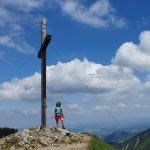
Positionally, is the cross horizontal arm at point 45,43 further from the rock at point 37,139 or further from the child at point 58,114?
the rock at point 37,139

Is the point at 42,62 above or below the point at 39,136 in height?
above

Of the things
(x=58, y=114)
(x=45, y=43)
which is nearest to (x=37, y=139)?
(x=58, y=114)

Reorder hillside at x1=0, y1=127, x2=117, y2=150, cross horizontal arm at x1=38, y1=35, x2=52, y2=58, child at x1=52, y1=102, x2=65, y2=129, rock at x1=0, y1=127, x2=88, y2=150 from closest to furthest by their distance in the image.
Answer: hillside at x1=0, y1=127, x2=117, y2=150 → rock at x1=0, y1=127, x2=88, y2=150 → cross horizontal arm at x1=38, y1=35, x2=52, y2=58 → child at x1=52, y1=102, x2=65, y2=129

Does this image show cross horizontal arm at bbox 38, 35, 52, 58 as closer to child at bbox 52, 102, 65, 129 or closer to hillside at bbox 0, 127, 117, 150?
child at bbox 52, 102, 65, 129

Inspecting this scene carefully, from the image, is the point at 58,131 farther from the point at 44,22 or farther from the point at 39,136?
the point at 44,22

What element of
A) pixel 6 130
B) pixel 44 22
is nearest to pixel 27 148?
pixel 44 22

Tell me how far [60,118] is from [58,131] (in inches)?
101

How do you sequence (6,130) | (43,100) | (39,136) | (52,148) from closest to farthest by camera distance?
(52,148) < (39,136) < (43,100) < (6,130)

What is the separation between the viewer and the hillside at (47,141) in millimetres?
23800

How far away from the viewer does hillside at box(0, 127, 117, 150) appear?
23800 millimetres

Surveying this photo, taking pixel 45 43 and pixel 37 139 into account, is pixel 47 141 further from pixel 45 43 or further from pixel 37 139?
pixel 45 43

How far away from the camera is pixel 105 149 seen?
78.0ft

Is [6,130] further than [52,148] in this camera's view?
Yes

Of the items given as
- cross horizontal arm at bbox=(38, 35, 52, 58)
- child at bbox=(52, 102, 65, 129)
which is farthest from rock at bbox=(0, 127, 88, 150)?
cross horizontal arm at bbox=(38, 35, 52, 58)
